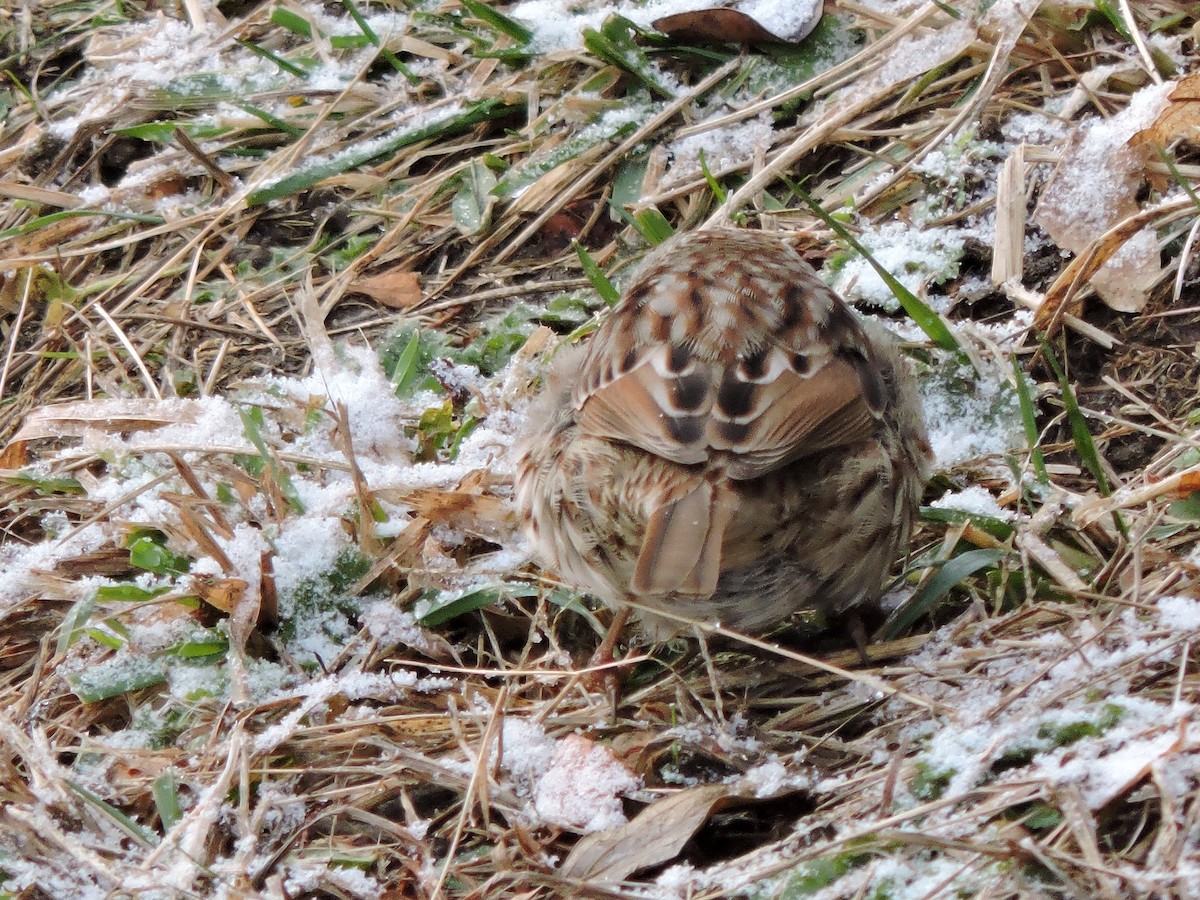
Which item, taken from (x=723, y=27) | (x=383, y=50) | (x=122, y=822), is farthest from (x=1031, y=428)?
(x=383, y=50)

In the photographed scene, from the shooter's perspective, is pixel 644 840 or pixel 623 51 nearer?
pixel 644 840

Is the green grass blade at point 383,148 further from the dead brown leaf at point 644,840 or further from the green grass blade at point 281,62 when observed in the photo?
the dead brown leaf at point 644,840

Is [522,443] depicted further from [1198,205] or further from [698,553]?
[1198,205]

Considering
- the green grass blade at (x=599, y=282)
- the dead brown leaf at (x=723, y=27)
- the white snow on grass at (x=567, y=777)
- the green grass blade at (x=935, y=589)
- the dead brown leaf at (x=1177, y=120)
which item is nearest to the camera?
the white snow on grass at (x=567, y=777)

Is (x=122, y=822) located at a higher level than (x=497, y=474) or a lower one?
lower

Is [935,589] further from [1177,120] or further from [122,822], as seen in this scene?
[122,822]

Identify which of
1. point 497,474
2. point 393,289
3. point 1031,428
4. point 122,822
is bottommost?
point 122,822

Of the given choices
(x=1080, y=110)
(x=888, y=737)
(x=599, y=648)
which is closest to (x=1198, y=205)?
(x=1080, y=110)

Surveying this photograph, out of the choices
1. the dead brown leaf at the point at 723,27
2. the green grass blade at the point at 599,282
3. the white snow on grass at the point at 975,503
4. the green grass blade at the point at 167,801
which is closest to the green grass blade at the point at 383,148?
the dead brown leaf at the point at 723,27
